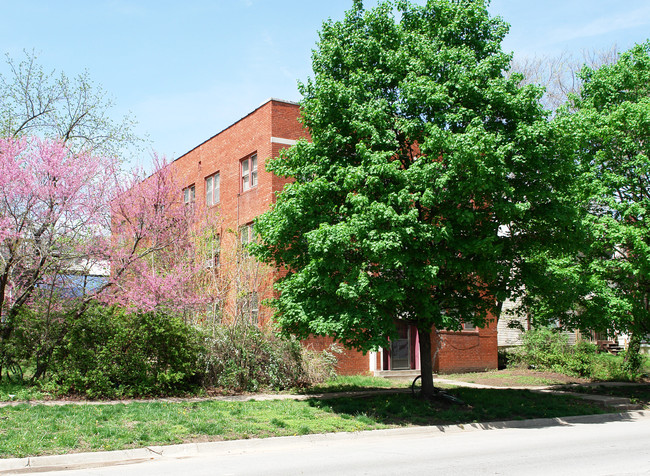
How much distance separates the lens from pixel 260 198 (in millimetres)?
22594

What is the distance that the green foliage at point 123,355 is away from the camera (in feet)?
48.2

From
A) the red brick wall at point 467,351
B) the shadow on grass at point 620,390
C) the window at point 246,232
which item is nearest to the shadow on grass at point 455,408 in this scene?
the shadow on grass at point 620,390

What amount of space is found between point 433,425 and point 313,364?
5914 millimetres

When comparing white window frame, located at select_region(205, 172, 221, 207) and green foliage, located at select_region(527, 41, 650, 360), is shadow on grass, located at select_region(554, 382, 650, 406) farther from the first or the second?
white window frame, located at select_region(205, 172, 221, 207)

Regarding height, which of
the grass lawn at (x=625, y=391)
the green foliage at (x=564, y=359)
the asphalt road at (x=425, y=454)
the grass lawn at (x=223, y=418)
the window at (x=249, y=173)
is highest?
the window at (x=249, y=173)

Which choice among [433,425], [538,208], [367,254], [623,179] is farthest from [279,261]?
[623,179]

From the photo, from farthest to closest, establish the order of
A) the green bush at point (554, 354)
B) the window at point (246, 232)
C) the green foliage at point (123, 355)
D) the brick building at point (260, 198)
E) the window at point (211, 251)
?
the green bush at point (554, 354) < the brick building at point (260, 198) < the window at point (246, 232) < the window at point (211, 251) < the green foliage at point (123, 355)

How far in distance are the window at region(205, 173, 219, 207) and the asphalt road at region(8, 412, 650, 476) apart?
55.3ft

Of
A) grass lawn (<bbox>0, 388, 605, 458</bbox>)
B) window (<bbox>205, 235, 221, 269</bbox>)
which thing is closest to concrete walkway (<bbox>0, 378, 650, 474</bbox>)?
grass lawn (<bbox>0, 388, 605, 458</bbox>)

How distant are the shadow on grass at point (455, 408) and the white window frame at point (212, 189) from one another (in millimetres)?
13623

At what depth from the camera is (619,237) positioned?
16500 millimetres

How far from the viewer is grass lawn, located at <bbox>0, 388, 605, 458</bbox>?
972 centimetres

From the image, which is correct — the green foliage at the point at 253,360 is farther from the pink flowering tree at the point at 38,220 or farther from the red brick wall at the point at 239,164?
the pink flowering tree at the point at 38,220

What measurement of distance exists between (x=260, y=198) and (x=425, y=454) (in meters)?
14.4
